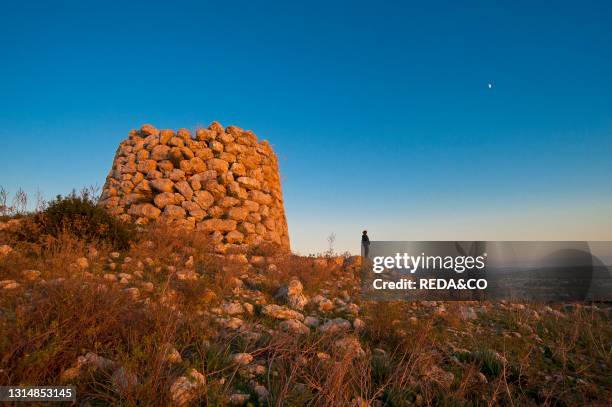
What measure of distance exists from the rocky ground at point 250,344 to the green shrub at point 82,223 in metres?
0.46

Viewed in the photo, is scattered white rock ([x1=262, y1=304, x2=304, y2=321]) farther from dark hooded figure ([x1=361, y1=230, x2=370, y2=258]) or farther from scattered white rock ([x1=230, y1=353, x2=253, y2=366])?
dark hooded figure ([x1=361, y1=230, x2=370, y2=258])

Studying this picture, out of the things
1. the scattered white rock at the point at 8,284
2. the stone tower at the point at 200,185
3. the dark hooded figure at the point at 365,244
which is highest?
the stone tower at the point at 200,185

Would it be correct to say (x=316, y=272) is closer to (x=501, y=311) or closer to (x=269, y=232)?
(x=269, y=232)

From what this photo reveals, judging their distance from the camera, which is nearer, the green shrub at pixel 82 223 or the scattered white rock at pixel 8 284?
the scattered white rock at pixel 8 284

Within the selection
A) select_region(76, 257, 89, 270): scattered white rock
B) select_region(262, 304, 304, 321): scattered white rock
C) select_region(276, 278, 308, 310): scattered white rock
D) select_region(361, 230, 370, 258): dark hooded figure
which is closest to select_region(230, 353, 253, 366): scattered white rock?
select_region(262, 304, 304, 321): scattered white rock

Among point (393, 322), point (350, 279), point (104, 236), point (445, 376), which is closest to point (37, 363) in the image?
point (445, 376)

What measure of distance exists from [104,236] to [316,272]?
4.18 m

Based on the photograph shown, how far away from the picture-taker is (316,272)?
755 centimetres

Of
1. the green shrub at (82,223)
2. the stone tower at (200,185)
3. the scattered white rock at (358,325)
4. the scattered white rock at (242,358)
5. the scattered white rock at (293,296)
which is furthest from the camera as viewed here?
the stone tower at (200,185)

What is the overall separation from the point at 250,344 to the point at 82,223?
4910 millimetres

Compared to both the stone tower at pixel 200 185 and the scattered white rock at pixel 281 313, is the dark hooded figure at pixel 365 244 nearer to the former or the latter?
the stone tower at pixel 200 185

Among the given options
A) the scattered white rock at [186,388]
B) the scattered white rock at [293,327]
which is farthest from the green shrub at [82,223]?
the scattered white rock at [186,388]

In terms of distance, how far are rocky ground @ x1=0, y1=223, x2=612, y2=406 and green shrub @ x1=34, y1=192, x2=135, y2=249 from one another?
0.46 m

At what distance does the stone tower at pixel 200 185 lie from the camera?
8852 mm
